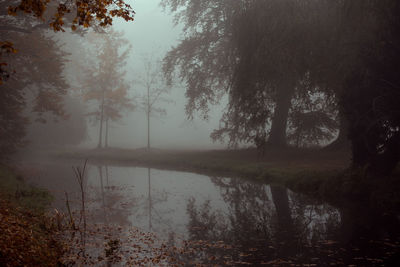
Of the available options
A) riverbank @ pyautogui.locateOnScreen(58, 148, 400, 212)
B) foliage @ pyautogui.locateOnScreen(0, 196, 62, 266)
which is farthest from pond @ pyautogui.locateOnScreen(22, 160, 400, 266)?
foliage @ pyautogui.locateOnScreen(0, 196, 62, 266)

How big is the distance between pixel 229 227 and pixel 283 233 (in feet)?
4.46

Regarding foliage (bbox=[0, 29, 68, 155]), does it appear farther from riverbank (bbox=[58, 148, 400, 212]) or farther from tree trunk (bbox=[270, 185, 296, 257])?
tree trunk (bbox=[270, 185, 296, 257])

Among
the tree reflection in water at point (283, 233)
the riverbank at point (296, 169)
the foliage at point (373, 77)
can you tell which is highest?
the foliage at point (373, 77)

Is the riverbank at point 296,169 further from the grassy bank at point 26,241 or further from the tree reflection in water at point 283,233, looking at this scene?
the grassy bank at point 26,241

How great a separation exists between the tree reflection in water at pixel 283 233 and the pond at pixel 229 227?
0.02 m

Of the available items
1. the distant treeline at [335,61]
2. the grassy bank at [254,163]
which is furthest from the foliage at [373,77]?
the grassy bank at [254,163]

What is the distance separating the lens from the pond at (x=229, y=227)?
6988mm

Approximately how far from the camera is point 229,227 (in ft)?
30.8

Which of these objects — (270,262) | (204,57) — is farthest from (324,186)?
(204,57)

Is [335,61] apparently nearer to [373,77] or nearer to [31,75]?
[373,77]

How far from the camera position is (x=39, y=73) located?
20016 millimetres

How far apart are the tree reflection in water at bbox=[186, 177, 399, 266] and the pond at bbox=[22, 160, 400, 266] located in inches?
0.7

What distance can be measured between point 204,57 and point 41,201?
16.7 m

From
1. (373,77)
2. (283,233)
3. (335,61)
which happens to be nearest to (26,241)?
(283,233)
